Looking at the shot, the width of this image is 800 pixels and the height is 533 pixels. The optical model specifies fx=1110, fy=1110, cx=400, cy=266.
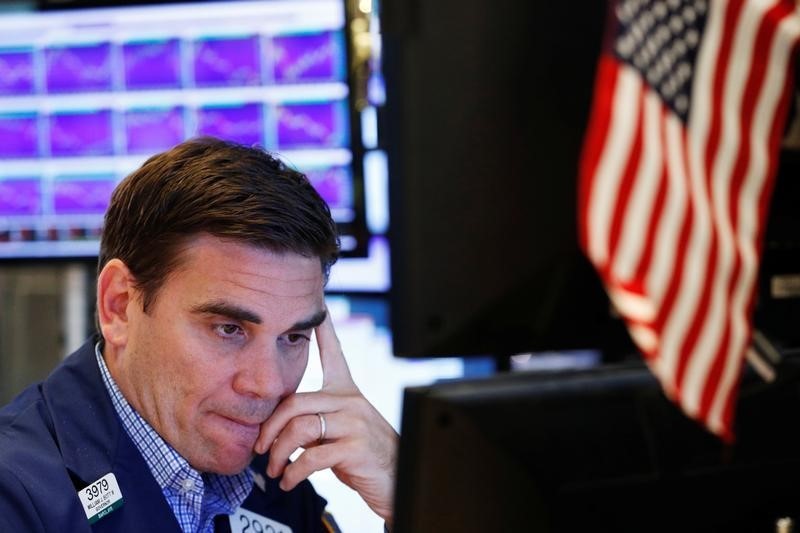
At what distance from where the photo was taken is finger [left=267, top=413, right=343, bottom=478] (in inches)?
64.7

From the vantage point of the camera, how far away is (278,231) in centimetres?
161

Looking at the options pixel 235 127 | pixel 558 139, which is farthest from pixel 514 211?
pixel 235 127

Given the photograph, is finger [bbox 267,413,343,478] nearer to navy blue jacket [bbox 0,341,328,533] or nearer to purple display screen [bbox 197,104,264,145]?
navy blue jacket [bbox 0,341,328,533]

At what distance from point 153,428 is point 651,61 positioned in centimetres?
103

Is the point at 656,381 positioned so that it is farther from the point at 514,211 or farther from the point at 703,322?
the point at 514,211

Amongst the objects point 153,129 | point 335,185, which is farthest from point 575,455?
point 153,129

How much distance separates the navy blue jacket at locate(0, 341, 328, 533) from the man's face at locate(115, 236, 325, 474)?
0.24 feet

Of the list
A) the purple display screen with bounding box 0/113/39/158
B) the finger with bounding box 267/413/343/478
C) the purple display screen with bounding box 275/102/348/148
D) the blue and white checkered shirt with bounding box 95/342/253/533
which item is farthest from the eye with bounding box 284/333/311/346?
the purple display screen with bounding box 0/113/39/158

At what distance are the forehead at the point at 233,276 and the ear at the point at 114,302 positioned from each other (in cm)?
10

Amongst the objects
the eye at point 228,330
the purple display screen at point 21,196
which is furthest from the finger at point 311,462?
the purple display screen at point 21,196

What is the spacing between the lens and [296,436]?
164 cm

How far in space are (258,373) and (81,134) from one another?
1.20m

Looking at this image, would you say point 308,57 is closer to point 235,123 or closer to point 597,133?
point 235,123

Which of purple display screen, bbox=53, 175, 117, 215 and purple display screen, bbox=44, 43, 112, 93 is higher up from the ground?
purple display screen, bbox=44, 43, 112, 93
